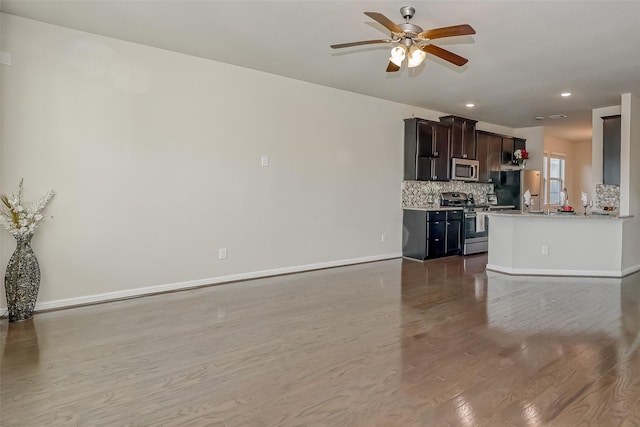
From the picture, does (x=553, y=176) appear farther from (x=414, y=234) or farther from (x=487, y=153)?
(x=414, y=234)

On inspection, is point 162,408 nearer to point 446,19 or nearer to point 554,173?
point 446,19

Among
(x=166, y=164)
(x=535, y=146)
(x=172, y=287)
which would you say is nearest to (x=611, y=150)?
(x=535, y=146)

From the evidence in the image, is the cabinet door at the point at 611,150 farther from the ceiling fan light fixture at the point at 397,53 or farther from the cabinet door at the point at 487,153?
the ceiling fan light fixture at the point at 397,53

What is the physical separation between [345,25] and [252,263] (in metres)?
2.96

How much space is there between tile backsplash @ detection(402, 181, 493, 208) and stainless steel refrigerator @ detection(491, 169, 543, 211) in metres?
0.61

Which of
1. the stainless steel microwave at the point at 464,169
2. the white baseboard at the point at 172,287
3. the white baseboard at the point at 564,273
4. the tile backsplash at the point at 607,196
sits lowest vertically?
the white baseboard at the point at 564,273

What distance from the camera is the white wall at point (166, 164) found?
136 inches

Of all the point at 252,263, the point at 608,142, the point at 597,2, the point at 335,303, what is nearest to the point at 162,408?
the point at 335,303

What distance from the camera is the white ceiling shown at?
3.01m

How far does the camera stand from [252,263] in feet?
15.7

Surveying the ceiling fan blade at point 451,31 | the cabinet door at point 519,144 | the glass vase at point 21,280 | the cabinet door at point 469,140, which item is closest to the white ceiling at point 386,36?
the ceiling fan blade at point 451,31

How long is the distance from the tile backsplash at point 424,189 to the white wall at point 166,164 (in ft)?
3.56

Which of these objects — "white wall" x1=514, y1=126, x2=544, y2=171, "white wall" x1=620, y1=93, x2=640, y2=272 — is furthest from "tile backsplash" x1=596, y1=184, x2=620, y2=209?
"white wall" x1=514, y1=126, x2=544, y2=171

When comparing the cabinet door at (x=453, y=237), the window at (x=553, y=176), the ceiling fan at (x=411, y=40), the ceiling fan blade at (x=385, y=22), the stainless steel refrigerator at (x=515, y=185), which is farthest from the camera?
the window at (x=553, y=176)
